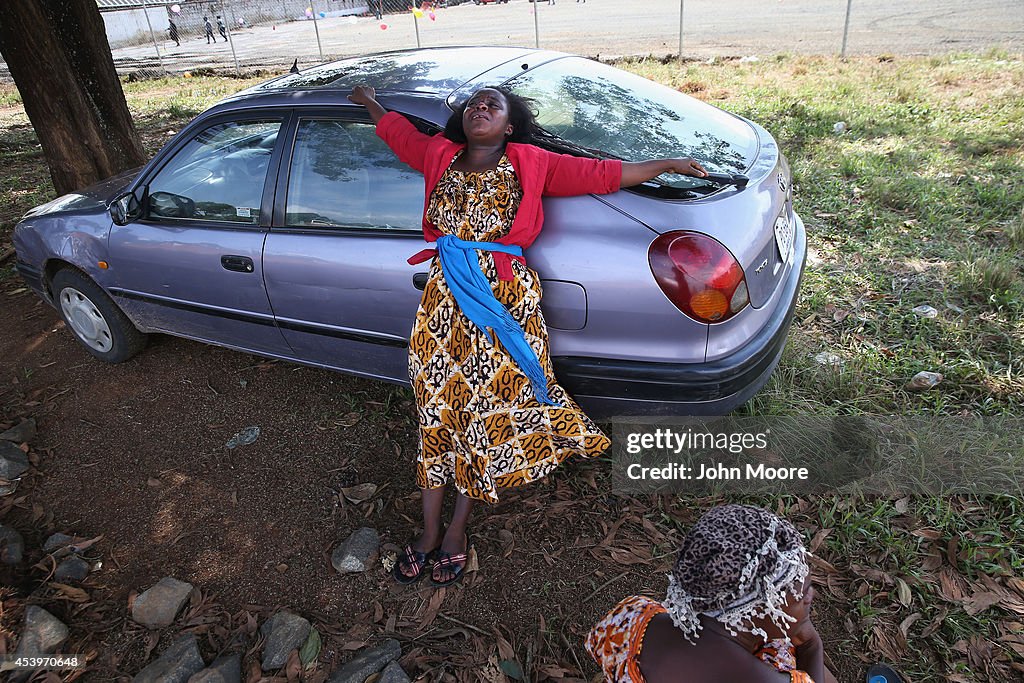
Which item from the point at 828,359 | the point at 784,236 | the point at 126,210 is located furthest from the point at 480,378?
the point at 126,210

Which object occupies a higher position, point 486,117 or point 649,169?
point 486,117

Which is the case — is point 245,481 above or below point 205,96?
below

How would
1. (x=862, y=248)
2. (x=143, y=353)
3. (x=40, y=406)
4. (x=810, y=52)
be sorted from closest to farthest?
1. (x=40, y=406)
2. (x=143, y=353)
3. (x=862, y=248)
4. (x=810, y=52)

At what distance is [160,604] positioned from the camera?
2.58 meters

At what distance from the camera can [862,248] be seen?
179 inches

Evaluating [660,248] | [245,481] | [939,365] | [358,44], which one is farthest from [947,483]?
[358,44]

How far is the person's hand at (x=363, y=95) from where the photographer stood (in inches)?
109

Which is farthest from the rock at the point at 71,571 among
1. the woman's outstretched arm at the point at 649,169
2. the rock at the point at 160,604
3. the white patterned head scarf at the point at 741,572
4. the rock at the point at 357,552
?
the woman's outstretched arm at the point at 649,169

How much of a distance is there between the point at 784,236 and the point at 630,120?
0.91 m

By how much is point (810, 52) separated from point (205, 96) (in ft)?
34.9

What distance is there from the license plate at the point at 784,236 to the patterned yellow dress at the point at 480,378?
42.7 inches

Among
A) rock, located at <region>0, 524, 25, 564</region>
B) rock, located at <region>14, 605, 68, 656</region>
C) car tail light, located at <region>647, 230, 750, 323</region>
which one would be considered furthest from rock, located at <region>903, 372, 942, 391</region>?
rock, located at <region>0, 524, 25, 564</region>

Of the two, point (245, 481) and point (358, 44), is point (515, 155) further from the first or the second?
point (358, 44)

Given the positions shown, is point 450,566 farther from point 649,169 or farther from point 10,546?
point 10,546
